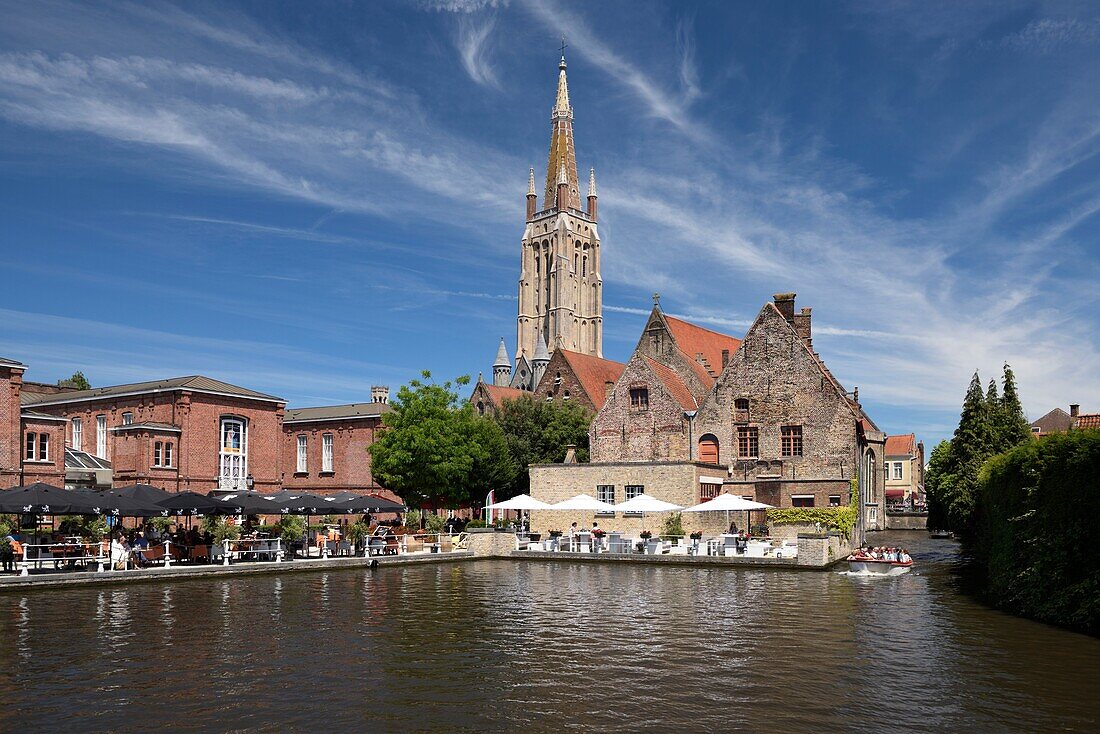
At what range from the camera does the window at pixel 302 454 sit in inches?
2506

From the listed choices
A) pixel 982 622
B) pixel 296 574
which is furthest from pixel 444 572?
pixel 982 622

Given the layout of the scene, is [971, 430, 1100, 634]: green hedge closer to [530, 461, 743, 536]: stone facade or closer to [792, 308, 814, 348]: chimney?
[530, 461, 743, 536]: stone facade

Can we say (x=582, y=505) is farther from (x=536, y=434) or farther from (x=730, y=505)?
(x=536, y=434)

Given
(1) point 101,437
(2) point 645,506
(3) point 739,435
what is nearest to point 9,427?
(1) point 101,437

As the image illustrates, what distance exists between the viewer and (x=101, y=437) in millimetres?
55875

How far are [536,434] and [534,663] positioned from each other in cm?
4364

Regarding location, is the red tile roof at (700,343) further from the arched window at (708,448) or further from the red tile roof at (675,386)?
the arched window at (708,448)

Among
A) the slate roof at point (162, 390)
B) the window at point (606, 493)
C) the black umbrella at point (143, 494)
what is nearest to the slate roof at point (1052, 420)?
the window at point (606, 493)

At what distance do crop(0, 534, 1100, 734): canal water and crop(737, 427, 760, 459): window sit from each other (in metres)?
24.1

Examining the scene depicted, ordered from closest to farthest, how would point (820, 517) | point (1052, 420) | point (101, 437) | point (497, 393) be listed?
point (820, 517) → point (101, 437) → point (497, 393) → point (1052, 420)

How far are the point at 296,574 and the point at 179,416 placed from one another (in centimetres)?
2310

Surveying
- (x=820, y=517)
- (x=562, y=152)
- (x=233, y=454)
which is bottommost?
(x=820, y=517)

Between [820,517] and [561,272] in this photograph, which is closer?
[820,517]

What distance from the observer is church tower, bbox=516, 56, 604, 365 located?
5477 inches
